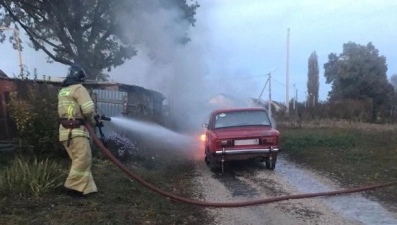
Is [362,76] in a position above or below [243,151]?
above

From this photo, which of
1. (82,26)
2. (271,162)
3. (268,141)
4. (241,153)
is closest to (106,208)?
(241,153)

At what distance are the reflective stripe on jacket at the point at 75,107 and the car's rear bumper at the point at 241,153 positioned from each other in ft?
16.9

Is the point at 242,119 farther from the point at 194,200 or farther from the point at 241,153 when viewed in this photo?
the point at 194,200

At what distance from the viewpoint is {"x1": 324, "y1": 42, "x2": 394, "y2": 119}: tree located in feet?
139

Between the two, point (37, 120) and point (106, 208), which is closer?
point (106, 208)

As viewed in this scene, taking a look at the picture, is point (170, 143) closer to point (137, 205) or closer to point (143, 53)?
point (143, 53)

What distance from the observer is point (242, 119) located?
1255 centimetres

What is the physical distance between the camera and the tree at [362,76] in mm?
42250

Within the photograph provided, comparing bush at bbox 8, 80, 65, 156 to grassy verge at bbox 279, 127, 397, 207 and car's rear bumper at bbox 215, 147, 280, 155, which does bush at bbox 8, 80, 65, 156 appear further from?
grassy verge at bbox 279, 127, 397, 207

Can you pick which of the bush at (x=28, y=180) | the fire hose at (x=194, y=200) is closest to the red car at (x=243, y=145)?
the fire hose at (x=194, y=200)

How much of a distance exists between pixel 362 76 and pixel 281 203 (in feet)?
123

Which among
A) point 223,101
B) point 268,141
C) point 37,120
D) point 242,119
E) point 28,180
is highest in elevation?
point 223,101

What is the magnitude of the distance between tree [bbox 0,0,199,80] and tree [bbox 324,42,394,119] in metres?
23.0

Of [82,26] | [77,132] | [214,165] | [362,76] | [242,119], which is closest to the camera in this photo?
[77,132]
